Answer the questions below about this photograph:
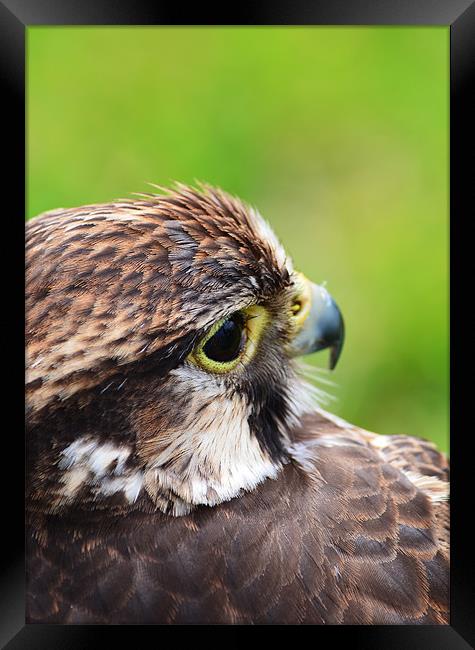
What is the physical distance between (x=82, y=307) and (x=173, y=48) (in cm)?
102

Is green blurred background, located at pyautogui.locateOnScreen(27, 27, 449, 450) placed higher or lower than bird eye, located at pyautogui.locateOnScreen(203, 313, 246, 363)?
higher

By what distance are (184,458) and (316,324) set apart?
0.62m

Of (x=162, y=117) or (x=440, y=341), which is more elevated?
(x=162, y=117)

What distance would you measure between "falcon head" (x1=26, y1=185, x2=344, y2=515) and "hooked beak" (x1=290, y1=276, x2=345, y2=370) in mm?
84

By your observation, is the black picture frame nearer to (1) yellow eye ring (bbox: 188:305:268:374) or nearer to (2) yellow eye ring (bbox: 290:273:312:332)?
(2) yellow eye ring (bbox: 290:273:312:332)

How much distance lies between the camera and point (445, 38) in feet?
7.34

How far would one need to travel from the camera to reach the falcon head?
6.23 feet

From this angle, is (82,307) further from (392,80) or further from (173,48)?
(392,80)

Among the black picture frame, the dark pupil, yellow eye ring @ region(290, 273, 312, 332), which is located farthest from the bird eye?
the black picture frame

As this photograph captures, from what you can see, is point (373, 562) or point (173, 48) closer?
point (373, 562)

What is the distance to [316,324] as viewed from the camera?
234cm

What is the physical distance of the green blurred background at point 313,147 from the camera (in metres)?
2.39
